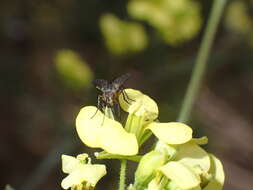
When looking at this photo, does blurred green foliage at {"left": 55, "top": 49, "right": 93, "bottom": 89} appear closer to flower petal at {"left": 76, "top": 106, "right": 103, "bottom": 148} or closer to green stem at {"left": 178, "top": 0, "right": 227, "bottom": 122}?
green stem at {"left": 178, "top": 0, "right": 227, "bottom": 122}

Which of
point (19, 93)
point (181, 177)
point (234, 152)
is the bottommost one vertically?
point (234, 152)

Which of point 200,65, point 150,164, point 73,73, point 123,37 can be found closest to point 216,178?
point 150,164

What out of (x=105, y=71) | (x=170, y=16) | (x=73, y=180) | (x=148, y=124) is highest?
(x=148, y=124)

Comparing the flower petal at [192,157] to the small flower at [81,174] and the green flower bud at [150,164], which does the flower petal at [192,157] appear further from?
the small flower at [81,174]

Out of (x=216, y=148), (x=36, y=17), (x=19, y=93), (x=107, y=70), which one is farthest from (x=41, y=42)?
(x=216, y=148)

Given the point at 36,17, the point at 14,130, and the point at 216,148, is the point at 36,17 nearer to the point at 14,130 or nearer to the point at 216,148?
the point at 14,130

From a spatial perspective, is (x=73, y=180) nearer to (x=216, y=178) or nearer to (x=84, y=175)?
(x=84, y=175)

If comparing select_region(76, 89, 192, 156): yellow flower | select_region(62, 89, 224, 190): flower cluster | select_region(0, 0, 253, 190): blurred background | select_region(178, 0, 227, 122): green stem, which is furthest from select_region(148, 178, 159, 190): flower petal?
select_region(0, 0, 253, 190): blurred background
